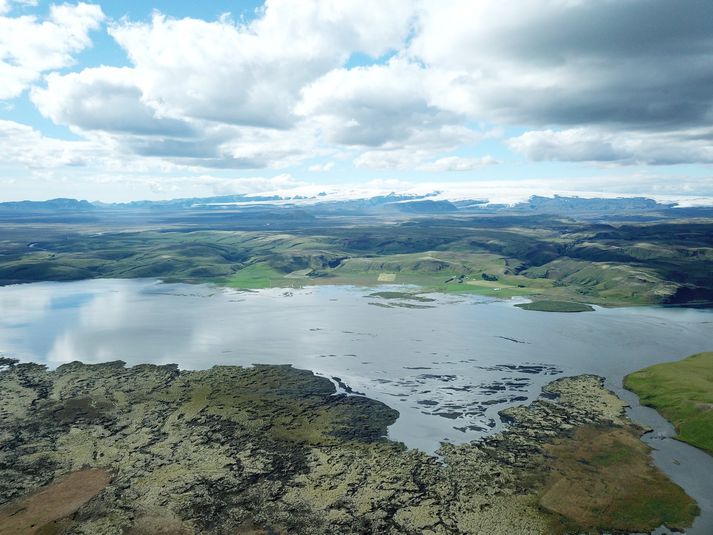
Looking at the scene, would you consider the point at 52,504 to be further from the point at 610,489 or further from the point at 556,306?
the point at 556,306

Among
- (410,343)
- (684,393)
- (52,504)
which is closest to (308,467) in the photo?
(52,504)

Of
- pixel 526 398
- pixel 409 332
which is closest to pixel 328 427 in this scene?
pixel 526 398

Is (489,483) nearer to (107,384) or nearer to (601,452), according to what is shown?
(601,452)

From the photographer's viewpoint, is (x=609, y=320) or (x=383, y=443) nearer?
(x=383, y=443)

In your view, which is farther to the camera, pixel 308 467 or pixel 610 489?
pixel 308 467

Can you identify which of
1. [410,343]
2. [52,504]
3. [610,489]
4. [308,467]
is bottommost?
[410,343]

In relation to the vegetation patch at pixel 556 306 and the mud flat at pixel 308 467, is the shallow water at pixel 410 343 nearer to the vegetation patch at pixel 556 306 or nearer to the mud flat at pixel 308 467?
the mud flat at pixel 308 467

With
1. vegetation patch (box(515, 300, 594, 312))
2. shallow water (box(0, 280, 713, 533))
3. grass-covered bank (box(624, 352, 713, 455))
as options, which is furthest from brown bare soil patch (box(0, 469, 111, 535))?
vegetation patch (box(515, 300, 594, 312))
